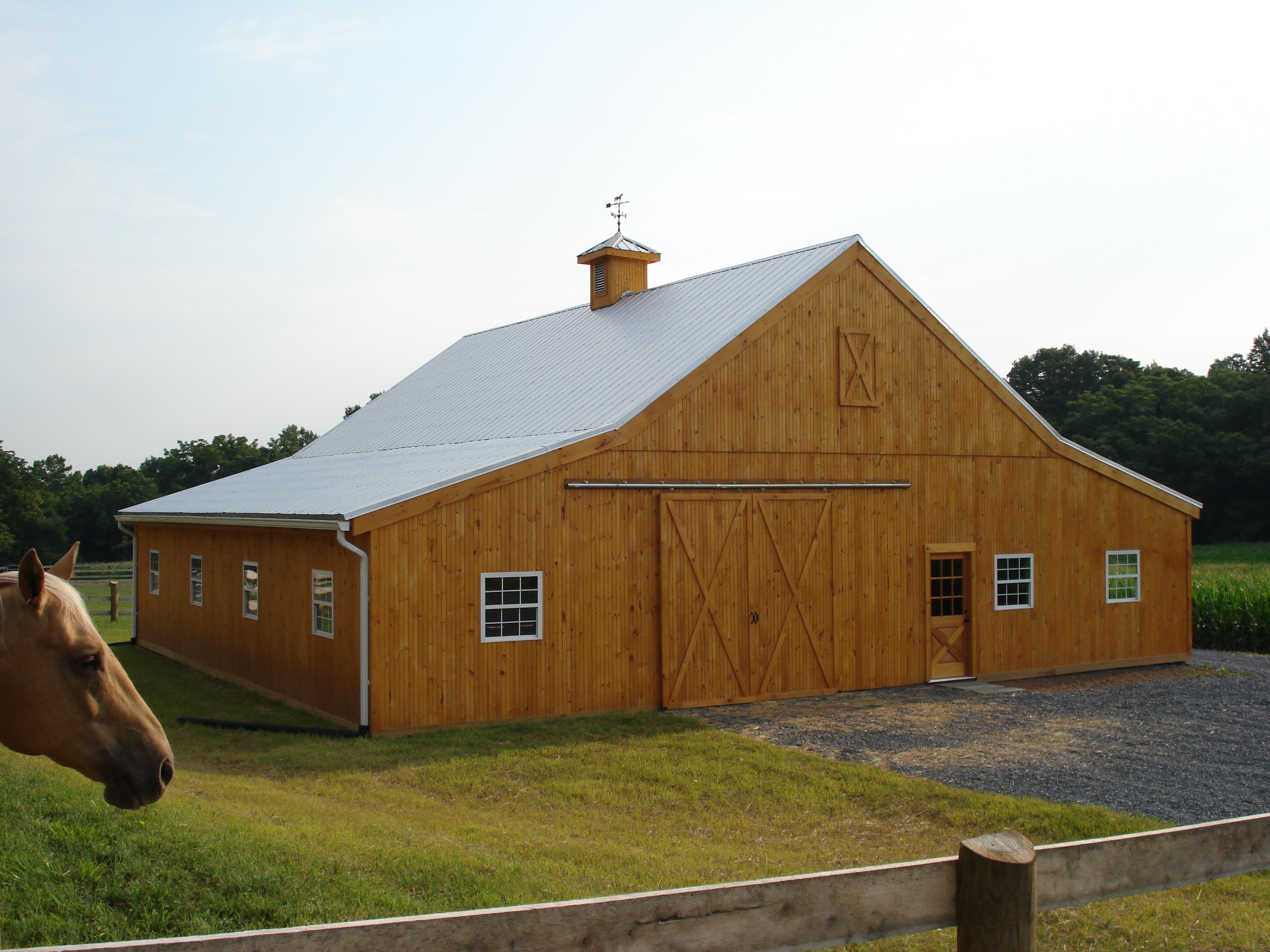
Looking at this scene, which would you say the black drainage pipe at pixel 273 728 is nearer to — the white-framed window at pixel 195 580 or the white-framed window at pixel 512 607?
the white-framed window at pixel 512 607

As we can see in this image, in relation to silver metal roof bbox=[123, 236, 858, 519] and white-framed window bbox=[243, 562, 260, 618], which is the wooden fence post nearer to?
silver metal roof bbox=[123, 236, 858, 519]

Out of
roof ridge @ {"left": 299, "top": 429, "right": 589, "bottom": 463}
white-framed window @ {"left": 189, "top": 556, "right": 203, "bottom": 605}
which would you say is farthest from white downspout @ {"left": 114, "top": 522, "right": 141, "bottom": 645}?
white-framed window @ {"left": 189, "top": 556, "right": 203, "bottom": 605}

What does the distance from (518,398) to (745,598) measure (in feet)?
20.2

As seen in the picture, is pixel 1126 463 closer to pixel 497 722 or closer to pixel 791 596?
pixel 791 596

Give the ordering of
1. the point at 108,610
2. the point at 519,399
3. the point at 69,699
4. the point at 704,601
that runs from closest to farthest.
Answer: the point at 69,699
the point at 704,601
the point at 519,399
the point at 108,610

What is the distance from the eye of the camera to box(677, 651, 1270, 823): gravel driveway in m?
10.1

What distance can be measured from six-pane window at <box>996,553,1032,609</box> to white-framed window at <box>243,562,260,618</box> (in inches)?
468

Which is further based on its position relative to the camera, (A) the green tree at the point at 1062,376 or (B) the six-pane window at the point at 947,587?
(A) the green tree at the point at 1062,376

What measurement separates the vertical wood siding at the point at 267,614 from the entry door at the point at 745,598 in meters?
4.22

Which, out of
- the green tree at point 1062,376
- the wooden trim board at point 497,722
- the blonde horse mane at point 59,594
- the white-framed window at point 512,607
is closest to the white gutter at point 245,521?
the white-framed window at point 512,607

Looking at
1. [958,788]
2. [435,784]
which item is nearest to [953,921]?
[958,788]

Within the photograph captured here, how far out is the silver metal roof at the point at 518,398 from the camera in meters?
14.7

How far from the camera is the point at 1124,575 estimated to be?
19000 mm

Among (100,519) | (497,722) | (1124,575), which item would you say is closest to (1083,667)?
(1124,575)
